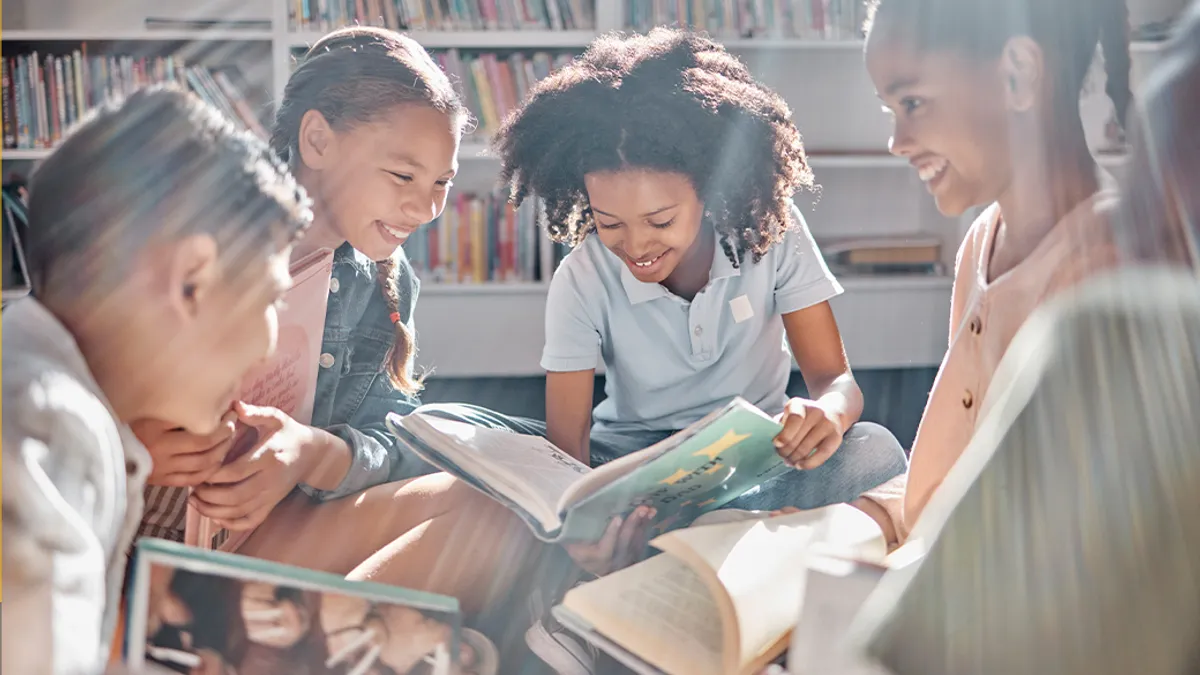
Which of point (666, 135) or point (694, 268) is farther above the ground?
point (666, 135)

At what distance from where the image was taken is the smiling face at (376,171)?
41.7 inches

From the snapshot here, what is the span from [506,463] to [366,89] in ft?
1.56

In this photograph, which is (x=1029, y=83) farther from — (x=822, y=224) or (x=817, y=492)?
(x=822, y=224)

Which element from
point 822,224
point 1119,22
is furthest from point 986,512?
point 822,224

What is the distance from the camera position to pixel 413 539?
0.88m

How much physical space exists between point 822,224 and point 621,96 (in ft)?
6.12

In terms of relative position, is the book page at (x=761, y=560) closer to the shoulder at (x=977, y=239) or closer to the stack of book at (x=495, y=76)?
the shoulder at (x=977, y=239)

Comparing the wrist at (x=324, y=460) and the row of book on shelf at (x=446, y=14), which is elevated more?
the row of book on shelf at (x=446, y=14)

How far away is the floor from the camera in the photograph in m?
2.29

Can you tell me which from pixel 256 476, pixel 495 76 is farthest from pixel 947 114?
pixel 495 76

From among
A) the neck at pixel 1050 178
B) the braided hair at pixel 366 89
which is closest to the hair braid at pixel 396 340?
the braided hair at pixel 366 89

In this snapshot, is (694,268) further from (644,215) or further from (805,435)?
(805,435)

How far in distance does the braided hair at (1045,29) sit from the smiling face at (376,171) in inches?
19.9

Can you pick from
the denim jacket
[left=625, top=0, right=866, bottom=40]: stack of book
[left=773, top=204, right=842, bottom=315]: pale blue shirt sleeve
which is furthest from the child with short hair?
[left=625, top=0, right=866, bottom=40]: stack of book
